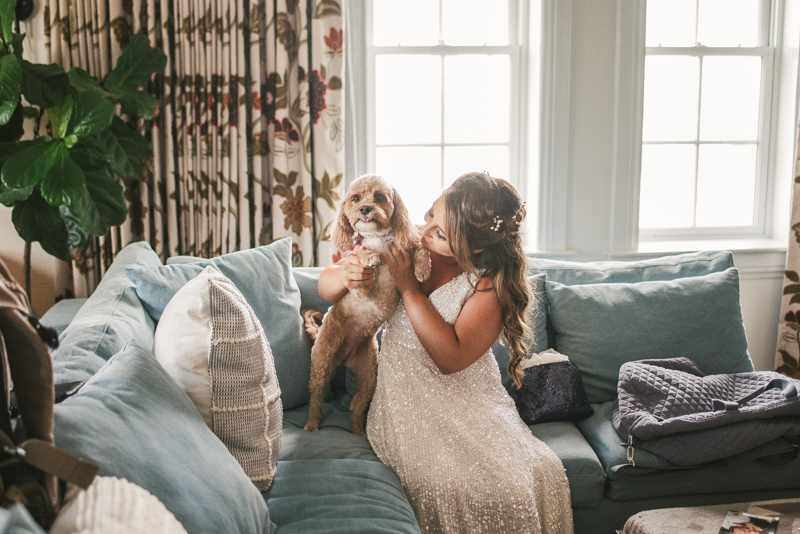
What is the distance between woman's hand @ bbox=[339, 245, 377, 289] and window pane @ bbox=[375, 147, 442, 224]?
1.38m

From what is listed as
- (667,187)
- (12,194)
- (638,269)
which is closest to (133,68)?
(12,194)

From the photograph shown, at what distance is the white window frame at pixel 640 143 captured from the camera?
2.58m

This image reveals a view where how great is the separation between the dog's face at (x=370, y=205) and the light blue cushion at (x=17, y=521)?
1.00 m

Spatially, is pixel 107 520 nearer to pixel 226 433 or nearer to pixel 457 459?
pixel 226 433

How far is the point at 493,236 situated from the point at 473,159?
1440mm

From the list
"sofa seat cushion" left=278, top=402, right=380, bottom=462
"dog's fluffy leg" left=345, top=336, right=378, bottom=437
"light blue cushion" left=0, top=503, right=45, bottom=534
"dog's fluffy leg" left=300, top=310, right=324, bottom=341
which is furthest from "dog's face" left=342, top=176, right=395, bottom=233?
"light blue cushion" left=0, top=503, right=45, bottom=534

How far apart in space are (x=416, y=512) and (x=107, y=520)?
0.89 m

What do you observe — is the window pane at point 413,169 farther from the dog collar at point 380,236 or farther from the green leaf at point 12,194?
the green leaf at point 12,194

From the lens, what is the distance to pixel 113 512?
64cm

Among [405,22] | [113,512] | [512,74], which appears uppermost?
[405,22]

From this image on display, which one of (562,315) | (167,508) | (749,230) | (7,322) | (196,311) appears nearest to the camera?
(7,322)

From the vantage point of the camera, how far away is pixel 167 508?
74cm

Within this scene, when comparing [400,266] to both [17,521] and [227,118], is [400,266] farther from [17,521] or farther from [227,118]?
[227,118]

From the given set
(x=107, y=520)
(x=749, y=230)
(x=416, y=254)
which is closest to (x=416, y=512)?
(x=416, y=254)
